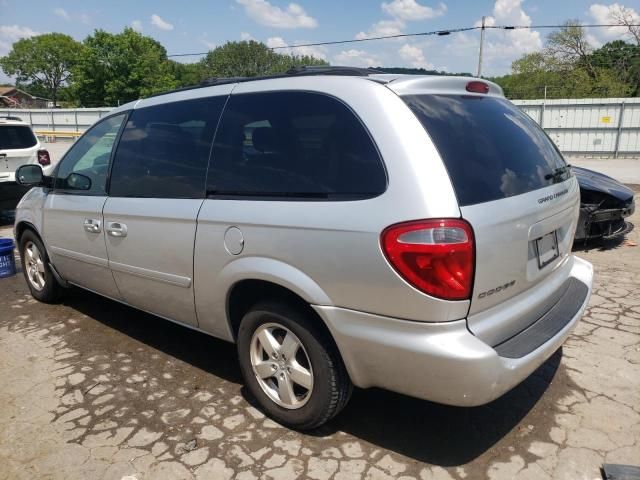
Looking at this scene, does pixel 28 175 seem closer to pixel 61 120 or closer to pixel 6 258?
pixel 6 258

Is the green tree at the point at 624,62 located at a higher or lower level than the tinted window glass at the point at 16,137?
higher

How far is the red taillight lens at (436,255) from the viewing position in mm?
2037

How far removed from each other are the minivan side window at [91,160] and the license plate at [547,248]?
2924 millimetres

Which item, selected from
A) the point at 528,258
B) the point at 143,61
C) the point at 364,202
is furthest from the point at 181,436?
the point at 143,61

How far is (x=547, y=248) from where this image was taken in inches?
102

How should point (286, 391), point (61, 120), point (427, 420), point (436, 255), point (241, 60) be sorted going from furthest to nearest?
point (241, 60)
point (61, 120)
point (427, 420)
point (286, 391)
point (436, 255)

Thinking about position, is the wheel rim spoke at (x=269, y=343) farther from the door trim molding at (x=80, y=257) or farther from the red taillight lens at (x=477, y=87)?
the red taillight lens at (x=477, y=87)

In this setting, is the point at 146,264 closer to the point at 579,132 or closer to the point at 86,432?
the point at 86,432

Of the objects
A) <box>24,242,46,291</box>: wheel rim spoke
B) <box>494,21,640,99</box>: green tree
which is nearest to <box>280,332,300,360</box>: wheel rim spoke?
<box>24,242,46,291</box>: wheel rim spoke

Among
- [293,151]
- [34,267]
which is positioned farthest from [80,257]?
[293,151]

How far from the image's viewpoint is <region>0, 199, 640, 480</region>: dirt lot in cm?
247

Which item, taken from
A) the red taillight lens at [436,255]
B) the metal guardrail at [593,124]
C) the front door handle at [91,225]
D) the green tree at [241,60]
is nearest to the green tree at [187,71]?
the green tree at [241,60]

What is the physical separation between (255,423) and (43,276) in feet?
10.0

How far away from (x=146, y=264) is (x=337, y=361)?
5.00 feet
